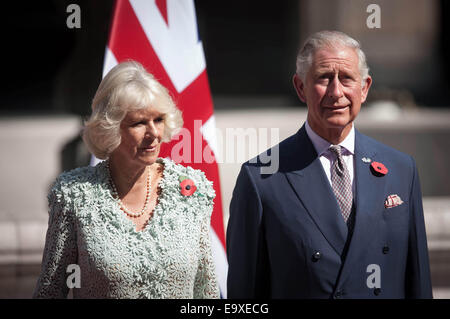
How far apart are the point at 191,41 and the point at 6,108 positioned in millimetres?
7513

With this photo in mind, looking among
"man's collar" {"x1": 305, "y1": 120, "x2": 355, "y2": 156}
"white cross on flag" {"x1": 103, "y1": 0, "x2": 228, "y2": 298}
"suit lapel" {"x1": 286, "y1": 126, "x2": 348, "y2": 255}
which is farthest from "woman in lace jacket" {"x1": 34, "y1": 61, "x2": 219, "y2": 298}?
"white cross on flag" {"x1": 103, "y1": 0, "x2": 228, "y2": 298}

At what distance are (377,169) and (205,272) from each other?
0.76 m

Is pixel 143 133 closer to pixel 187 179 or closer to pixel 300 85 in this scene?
pixel 187 179

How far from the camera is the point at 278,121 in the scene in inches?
303

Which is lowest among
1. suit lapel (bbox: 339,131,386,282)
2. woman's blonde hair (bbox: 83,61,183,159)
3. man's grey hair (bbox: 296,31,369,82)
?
suit lapel (bbox: 339,131,386,282)

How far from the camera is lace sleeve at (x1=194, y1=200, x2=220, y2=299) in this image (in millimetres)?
2557

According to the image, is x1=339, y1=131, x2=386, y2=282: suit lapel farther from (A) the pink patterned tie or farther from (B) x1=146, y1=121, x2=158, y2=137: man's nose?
(B) x1=146, y1=121, x2=158, y2=137: man's nose

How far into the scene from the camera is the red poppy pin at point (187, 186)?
2549mm

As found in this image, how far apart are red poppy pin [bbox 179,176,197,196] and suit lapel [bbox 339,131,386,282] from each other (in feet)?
2.03

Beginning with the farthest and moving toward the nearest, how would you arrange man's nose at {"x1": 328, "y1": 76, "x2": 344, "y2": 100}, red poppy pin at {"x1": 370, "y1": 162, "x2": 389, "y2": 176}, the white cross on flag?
the white cross on flag, red poppy pin at {"x1": 370, "y1": 162, "x2": 389, "y2": 176}, man's nose at {"x1": 328, "y1": 76, "x2": 344, "y2": 100}

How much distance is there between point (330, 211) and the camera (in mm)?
2414

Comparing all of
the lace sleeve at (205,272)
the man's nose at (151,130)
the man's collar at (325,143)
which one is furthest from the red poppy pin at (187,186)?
the man's collar at (325,143)

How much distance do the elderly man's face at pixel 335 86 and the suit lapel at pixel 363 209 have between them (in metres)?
0.20

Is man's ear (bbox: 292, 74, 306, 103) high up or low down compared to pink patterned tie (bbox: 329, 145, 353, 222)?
up
